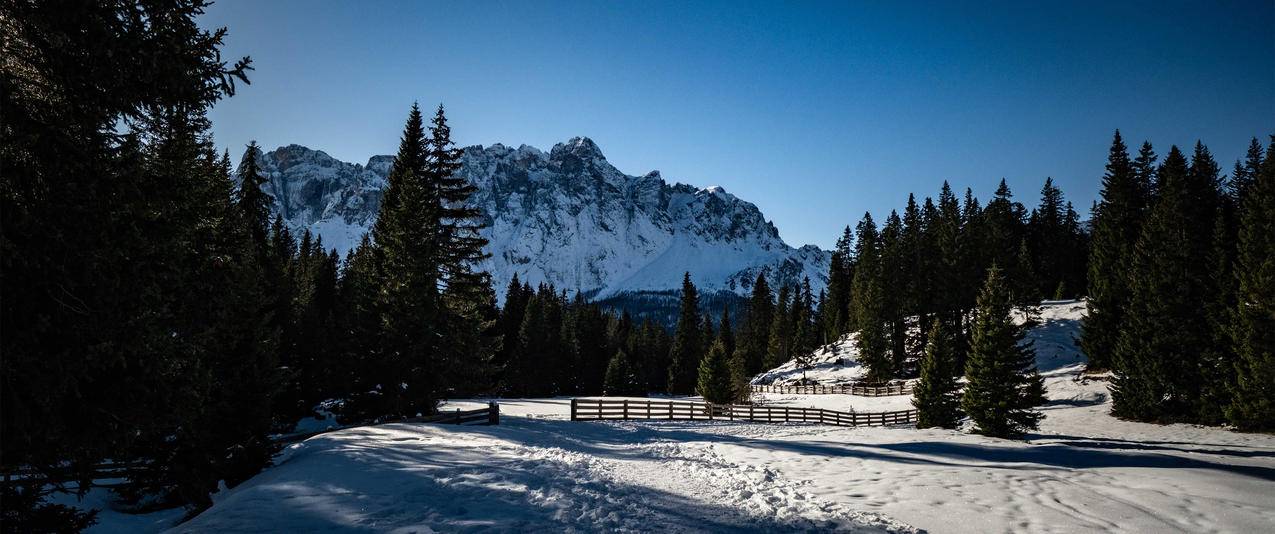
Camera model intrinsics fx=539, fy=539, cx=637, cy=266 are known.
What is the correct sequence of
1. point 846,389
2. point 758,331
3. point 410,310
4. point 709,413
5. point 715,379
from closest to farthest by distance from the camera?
point 410,310 → point 709,413 → point 715,379 → point 846,389 → point 758,331

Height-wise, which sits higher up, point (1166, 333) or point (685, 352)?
point (1166, 333)

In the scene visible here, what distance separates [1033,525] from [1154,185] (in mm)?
66773

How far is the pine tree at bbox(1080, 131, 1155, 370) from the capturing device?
38.3 m

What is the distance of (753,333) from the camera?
84.5m

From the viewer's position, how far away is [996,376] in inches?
998

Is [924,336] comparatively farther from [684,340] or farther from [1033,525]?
[1033,525]

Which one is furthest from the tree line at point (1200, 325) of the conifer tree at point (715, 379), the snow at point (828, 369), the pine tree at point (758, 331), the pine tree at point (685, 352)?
the pine tree at point (758, 331)

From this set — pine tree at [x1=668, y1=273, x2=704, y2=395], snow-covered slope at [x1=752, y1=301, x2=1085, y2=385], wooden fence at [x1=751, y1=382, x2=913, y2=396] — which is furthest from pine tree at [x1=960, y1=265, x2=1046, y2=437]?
pine tree at [x1=668, y1=273, x2=704, y2=395]

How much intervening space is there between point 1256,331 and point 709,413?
25.5 meters

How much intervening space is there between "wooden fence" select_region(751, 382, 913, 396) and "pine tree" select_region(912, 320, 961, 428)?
18.2m

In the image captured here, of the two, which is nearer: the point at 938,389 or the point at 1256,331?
the point at 1256,331

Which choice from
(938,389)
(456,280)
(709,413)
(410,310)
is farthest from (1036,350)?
(410,310)

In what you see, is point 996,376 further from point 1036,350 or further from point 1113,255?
point 1113,255

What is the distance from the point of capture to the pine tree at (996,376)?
81.4ft
